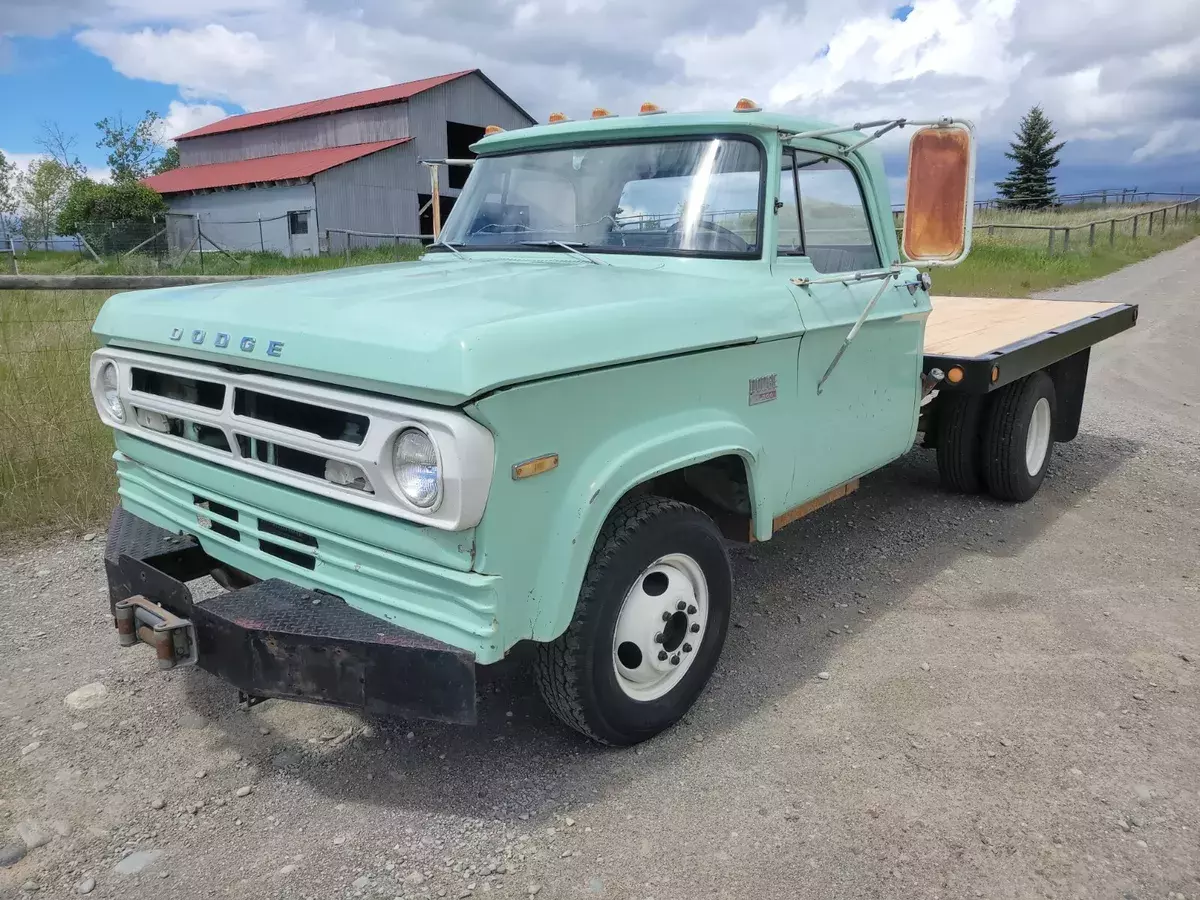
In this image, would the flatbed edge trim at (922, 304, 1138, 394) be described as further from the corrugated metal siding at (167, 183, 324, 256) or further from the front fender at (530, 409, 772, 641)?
the corrugated metal siding at (167, 183, 324, 256)

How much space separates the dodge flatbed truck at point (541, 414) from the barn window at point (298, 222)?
24.4 metres

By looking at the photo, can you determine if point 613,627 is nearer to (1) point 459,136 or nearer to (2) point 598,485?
(2) point 598,485

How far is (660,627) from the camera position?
9.69 feet

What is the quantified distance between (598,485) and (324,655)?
0.86 meters

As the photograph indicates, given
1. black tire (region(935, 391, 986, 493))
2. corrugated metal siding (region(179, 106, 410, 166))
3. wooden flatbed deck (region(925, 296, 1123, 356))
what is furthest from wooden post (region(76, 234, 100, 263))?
black tire (region(935, 391, 986, 493))

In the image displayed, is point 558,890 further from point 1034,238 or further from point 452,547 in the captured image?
point 1034,238

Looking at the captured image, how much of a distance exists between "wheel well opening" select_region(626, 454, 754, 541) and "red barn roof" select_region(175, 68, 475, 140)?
89.1ft

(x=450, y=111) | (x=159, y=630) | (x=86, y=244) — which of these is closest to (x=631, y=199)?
(x=159, y=630)

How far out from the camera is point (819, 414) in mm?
3576

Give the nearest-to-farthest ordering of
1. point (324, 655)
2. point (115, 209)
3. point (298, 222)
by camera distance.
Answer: point (324, 655), point (298, 222), point (115, 209)

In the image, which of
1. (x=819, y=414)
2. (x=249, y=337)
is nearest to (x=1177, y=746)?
(x=819, y=414)

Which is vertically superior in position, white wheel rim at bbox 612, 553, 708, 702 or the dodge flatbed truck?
the dodge flatbed truck

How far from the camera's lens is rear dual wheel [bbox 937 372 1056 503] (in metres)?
5.36

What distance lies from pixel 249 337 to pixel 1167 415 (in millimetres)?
7855
